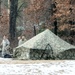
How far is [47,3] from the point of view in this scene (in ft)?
135

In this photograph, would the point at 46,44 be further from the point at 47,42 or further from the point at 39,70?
the point at 39,70

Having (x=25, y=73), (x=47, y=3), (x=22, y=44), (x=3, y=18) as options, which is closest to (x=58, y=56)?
(x=22, y=44)

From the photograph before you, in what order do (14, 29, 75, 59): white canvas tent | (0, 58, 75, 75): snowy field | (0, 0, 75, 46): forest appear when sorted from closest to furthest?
1. (0, 58, 75, 75): snowy field
2. (14, 29, 75, 59): white canvas tent
3. (0, 0, 75, 46): forest

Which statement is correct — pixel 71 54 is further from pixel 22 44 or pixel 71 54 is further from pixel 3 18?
pixel 3 18

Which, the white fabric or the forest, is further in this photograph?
the forest

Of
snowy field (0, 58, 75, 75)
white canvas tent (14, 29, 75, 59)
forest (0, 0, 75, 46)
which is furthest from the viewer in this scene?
forest (0, 0, 75, 46)

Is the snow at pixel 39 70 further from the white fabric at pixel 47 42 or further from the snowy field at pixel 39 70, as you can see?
the white fabric at pixel 47 42

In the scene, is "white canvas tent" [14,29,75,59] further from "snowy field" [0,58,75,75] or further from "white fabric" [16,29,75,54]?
"snowy field" [0,58,75,75]

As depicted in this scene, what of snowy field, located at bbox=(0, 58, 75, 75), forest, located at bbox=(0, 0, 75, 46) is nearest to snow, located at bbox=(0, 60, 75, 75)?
snowy field, located at bbox=(0, 58, 75, 75)

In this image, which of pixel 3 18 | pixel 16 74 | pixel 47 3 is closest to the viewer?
pixel 16 74

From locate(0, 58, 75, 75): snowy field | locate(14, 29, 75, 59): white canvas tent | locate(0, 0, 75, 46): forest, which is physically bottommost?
locate(0, 58, 75, 75): snowy field

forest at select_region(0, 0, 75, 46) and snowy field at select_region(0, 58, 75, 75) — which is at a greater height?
forest at select_region(0, 0, 75, 46)

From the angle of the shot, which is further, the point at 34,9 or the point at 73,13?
the point at 34,9

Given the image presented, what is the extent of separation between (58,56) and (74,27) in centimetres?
1074
